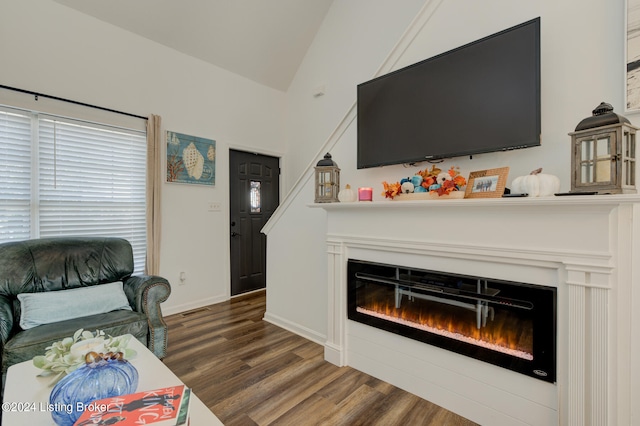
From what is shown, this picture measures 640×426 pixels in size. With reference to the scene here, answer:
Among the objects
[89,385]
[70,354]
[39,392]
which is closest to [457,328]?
[89,385]

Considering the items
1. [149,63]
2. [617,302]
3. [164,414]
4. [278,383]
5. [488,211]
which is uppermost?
[149,63]

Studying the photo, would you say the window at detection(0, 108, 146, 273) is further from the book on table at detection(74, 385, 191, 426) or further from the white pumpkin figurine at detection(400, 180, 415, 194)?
the white pumpkin figurine at detection(400, 180, 415, 194)

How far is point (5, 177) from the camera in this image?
2598mm

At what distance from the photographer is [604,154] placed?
1406 millimetres

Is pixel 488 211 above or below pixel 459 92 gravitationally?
below

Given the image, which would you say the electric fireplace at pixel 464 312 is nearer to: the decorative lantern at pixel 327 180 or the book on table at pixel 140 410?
the decorative lantern at pixel 327 180

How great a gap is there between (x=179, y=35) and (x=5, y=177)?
223 cm

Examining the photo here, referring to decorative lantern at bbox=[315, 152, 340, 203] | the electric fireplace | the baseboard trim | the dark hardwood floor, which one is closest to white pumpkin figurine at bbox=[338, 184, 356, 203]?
decorative lantern at bbox=[315, 152, 340, 203]

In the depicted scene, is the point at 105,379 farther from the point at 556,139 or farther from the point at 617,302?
the point at 556,139

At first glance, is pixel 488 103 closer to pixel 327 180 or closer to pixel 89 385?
pixel 327 180

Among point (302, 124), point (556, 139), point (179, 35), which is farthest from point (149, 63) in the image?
point (556, 139)

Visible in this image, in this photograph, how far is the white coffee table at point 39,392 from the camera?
1.12 metres

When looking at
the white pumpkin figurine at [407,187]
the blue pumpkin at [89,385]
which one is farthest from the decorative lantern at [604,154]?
the blue pumpkin at [89,385]

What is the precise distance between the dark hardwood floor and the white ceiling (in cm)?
325
